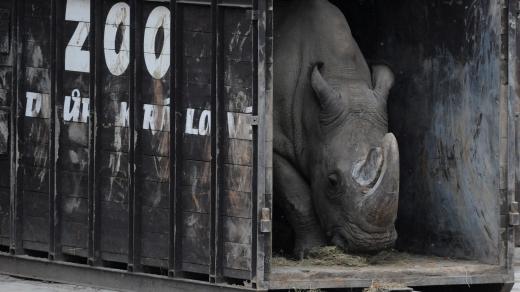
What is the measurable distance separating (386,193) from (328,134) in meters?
0.88

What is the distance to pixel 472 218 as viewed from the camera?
35.5 feet

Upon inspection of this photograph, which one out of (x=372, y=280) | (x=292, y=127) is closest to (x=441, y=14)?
(x=292, y=127)

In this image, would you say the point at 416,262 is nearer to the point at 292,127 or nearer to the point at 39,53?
the point at 292,127

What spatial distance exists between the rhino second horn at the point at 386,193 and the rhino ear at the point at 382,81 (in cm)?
96

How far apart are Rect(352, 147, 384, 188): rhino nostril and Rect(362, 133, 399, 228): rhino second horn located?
69mm

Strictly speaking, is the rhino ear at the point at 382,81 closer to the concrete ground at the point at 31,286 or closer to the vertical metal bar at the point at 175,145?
the vertical metal bar at the point at 175,145

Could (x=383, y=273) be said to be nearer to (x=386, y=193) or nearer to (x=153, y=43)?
(x=386, y=193)

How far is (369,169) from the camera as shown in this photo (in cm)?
1038

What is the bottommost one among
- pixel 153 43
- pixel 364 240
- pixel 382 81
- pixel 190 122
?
pixel 364 240

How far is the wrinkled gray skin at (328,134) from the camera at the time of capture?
1047 cm

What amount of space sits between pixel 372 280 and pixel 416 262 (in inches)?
36.2

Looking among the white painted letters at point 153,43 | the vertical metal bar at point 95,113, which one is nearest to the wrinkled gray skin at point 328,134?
the white painted letters at point 153,43

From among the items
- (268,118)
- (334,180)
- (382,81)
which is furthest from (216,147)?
(382,81)

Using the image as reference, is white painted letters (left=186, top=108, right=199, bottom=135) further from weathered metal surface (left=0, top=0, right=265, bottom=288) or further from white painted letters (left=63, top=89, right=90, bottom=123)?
white painted letters (left=63, top=89, right=90, bottom=123)
